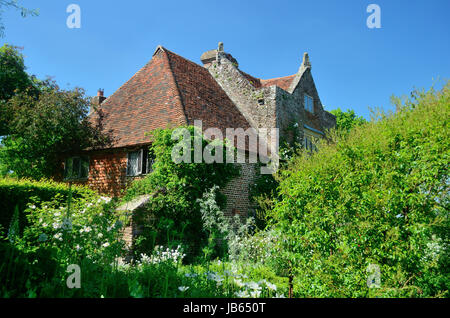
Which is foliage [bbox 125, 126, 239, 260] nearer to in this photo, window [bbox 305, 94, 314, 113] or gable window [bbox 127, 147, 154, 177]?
gable window [bbox 127, 147, 154, 177]

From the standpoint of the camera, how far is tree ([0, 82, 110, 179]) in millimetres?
15211

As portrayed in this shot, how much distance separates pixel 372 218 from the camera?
6.16 meters

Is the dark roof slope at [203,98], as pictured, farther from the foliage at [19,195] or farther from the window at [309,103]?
the foliage at [19,195]

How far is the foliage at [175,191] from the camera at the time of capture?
11.5 metres

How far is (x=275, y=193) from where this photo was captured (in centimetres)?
1612

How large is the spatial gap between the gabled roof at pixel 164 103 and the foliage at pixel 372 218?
7976mm

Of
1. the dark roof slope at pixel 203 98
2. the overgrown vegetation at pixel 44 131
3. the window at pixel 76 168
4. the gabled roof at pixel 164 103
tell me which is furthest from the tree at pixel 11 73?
the dark roof slope at pixel 203 98

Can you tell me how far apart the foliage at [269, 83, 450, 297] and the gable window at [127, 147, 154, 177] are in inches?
316

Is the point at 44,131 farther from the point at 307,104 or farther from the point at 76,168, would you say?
the point at 307,104

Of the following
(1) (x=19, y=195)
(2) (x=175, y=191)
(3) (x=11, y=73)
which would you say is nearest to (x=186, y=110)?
(2) (x=175, y=191)

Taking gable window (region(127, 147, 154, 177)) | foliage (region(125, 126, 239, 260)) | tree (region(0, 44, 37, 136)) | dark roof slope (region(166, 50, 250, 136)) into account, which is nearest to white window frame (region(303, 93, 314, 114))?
dark roof slope (region(166, 50, 250, 136))

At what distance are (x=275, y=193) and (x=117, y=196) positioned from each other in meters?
7.34

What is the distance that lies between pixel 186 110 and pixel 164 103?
4.72 ft
